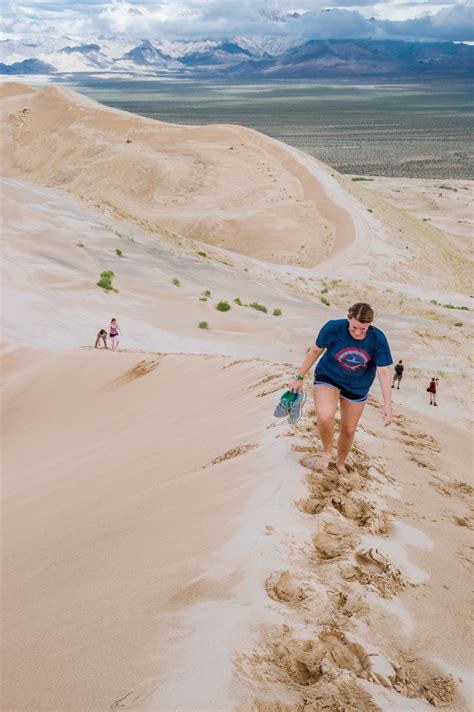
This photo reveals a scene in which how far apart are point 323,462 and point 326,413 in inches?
14.8

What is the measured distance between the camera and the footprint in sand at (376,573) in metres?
3.80

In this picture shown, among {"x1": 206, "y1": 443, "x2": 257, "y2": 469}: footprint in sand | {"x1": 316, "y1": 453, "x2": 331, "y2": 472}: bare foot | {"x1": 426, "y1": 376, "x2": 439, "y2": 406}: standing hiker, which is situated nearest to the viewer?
{"x1": 316, "y1": 453, "x2": 331, "y2": 472}: bare foot

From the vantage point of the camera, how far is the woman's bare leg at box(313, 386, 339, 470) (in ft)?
16.8

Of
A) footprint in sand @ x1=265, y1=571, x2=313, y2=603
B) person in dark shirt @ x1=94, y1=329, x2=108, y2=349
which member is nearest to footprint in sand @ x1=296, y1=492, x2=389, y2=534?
footprint in sand @ x1=265, y1=571, x2=313, y2=603

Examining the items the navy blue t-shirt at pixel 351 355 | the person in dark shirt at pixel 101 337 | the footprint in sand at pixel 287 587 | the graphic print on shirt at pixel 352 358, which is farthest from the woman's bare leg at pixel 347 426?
the person in dark shirt at pixel 101 337

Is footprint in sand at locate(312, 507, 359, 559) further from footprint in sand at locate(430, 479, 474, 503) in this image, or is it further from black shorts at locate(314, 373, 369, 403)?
footprint in sand at locate(430, 479, 474, 503)

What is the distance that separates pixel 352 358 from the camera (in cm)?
507

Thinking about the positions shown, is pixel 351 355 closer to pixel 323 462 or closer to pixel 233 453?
pixel 323 462

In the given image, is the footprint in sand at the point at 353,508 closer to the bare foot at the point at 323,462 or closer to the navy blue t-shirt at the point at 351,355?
the bare foot at the point at 323,462

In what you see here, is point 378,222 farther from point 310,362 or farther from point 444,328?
point 310,362

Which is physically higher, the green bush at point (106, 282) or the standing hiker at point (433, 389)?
the green bush at point (106, 282)

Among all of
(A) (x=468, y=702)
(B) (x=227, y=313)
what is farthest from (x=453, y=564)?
(B) (x=227, y=313)

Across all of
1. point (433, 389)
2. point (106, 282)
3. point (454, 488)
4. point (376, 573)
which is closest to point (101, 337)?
point (106, 282)

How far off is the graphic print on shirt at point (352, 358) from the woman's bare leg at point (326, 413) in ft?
0.70
